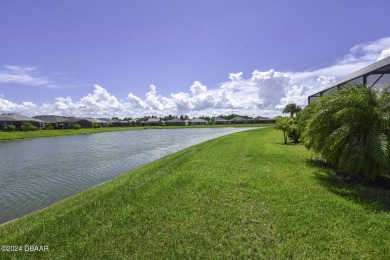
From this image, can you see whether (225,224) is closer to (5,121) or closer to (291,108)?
(291,108)

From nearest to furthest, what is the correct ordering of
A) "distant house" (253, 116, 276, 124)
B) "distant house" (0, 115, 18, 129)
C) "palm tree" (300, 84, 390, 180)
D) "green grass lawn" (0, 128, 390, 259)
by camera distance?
"green grass lawn" (0, 128, 390, 259) → "palm tree" (300, 84, 390, 180) → "distant house" (0, 115, 18, 129) → "distant house" (253, 116, 276, 124)

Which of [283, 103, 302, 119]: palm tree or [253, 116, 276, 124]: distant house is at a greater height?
[283, 103, 302, 119]: palm tree

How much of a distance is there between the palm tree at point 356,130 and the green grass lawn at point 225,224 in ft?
2.89

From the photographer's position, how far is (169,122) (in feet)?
473

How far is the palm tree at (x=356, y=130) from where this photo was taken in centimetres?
802

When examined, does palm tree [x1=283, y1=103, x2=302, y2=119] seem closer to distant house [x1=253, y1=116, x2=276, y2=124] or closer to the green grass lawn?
the green grass lawn

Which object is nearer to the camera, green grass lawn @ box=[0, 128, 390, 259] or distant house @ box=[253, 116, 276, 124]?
green grass lawn @ box=[0, 128, 390, 259]

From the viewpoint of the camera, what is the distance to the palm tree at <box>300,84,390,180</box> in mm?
8023

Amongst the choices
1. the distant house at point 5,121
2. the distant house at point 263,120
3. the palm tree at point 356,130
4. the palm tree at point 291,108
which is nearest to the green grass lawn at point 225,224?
the palm tree at point 356,130

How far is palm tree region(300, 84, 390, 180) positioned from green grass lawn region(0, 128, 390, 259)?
881 mm

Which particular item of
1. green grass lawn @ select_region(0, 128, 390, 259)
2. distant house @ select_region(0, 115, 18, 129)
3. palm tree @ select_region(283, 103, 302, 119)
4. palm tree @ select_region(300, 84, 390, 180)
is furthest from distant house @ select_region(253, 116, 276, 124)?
green grass lawn @ select_region(0, 128, 390, 259)

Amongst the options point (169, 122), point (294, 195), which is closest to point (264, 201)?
point (294, 195)

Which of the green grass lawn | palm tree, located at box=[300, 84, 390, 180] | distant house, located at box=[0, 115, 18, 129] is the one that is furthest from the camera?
distant house, located at box=[0, 115, 18, 129]

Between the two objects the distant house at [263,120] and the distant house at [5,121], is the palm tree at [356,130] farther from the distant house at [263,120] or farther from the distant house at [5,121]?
the distant house at [263,120]
